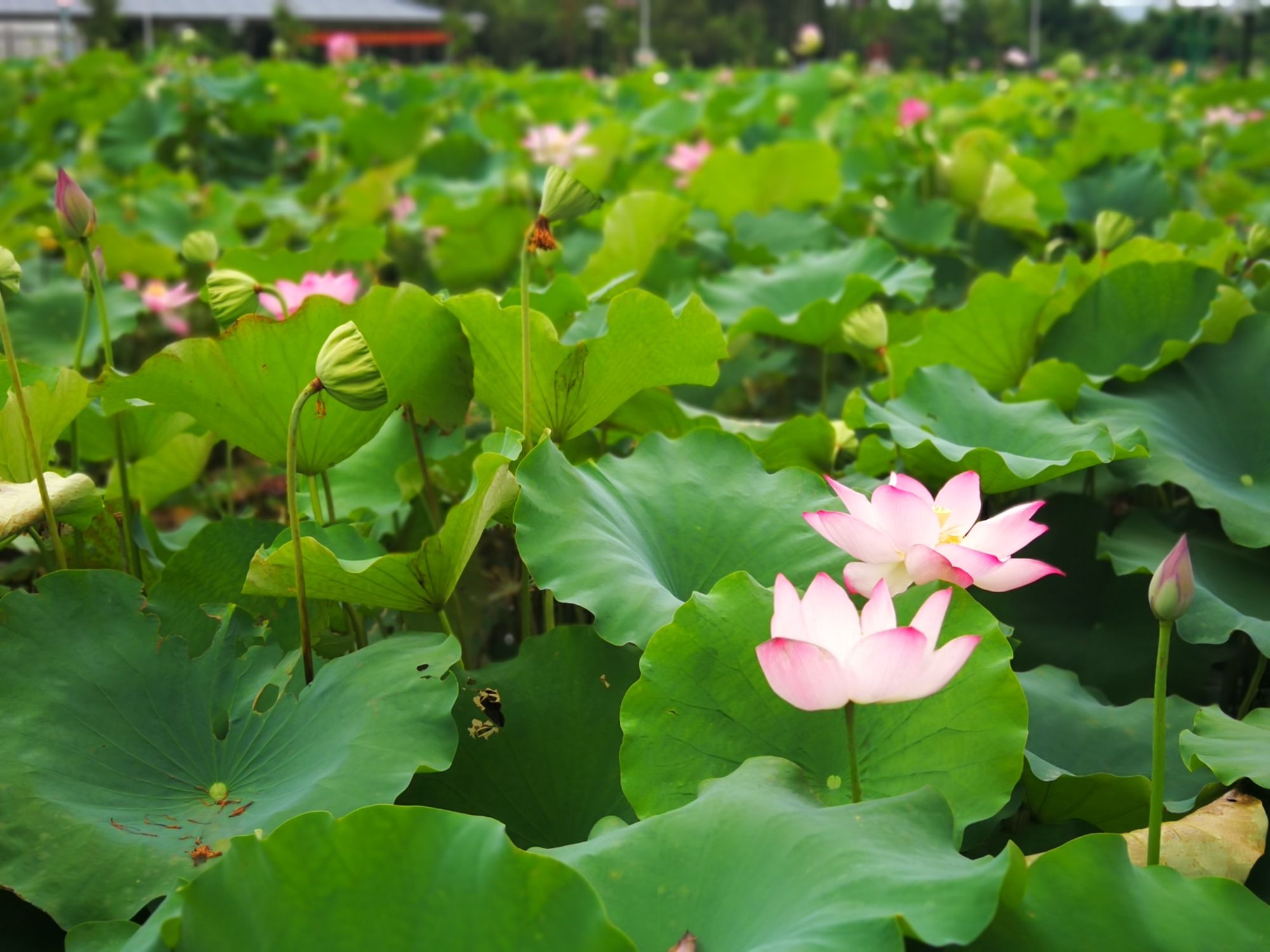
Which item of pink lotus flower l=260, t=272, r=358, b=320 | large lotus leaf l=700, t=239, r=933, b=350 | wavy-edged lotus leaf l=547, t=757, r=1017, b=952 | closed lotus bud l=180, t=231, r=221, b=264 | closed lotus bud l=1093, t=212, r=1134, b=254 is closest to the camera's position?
wavy-edged lotus leaf l=547, t=757, r=1017, b=952

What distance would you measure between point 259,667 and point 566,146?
7.30ft

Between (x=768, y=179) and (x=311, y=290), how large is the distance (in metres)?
1.38

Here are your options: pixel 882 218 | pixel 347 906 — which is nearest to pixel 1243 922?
pixel 347 906

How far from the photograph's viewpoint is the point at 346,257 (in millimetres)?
1876

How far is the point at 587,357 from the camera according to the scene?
36.7 inches

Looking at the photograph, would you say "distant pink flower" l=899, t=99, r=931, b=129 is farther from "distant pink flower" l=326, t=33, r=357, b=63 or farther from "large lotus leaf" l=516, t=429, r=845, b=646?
"distant pink flower" l=326, t=33, r=357, b=63

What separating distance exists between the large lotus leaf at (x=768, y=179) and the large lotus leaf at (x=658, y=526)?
150cm

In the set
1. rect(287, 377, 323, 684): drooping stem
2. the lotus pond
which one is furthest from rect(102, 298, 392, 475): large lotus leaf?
rect(287, 377, 323, 684): drooping stem

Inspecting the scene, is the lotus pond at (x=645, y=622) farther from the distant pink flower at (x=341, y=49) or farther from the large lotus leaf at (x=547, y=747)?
the distant pink flower at (x=341, y=49)

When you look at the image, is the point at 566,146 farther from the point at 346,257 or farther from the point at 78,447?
the point at 78,447

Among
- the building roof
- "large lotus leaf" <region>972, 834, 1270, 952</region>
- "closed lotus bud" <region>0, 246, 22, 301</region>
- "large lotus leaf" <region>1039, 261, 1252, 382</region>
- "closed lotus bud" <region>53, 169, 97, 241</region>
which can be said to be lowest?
"large lotus leaf" <region>972, 834, 1270, 952</region>

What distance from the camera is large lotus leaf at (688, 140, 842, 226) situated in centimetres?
238

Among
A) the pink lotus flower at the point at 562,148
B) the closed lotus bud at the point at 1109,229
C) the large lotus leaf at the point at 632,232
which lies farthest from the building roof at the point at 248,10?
the closed lotus bud at the point at 1109,229

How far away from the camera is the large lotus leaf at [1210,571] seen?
0.88 meters
